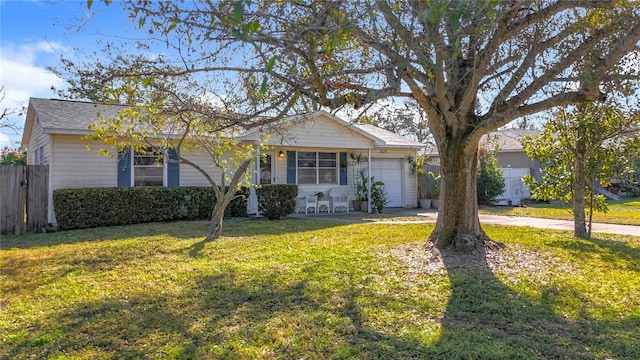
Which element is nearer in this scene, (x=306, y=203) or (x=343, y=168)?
(x=306, y=203)

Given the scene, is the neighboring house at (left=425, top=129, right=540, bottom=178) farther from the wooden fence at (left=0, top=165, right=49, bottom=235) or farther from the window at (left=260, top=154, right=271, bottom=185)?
the wooden fence at (left=0, top=165, right=49, bottom=235)

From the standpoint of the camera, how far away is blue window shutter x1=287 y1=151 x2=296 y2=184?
52.1ft

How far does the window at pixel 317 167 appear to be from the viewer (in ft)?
53.4

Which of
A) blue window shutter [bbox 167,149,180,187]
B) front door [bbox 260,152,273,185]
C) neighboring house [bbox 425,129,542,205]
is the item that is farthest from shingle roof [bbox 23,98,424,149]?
neighboring house [bbox 425,129,542,205]

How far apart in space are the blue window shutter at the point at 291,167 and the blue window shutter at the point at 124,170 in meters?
5.51

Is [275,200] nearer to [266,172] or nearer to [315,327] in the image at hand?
[266,172]

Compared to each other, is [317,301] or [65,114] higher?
[65,114]

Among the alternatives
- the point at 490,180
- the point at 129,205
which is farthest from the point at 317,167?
the point at 490,180

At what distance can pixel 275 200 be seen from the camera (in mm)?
13445

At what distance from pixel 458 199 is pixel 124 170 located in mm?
10103

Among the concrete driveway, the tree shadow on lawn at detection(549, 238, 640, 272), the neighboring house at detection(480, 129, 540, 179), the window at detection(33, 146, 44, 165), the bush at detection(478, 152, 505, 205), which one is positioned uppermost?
the neighboring house at detection(480, 129, 540, 179)

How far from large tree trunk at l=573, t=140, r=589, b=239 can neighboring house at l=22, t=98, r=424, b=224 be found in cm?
507

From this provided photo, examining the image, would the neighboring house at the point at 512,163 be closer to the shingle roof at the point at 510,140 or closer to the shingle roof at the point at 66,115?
the shingle roof at the point at 510,140

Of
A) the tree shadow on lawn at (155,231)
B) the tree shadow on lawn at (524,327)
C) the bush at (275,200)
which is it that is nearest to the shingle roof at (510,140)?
the bush at (275,200)
